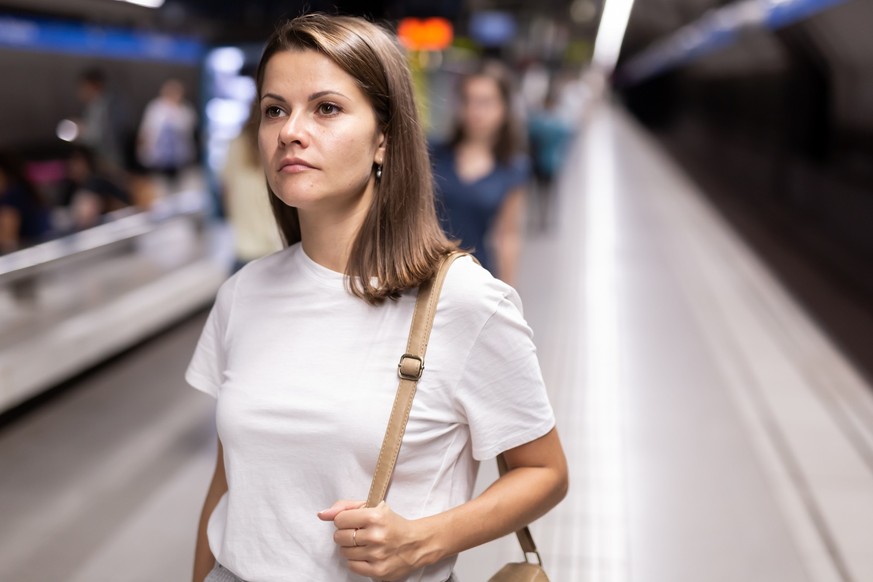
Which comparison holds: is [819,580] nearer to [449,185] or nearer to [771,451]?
[771,451]

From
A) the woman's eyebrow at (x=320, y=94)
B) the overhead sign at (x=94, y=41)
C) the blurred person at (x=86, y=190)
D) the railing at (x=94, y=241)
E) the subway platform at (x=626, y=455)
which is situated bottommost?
the subway platform at (x=626, y=455)

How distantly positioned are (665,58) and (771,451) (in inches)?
1066

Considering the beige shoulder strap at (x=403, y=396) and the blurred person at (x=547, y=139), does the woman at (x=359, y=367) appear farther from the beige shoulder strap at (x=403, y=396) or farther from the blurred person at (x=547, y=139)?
the blurred person at (x=547, y=139)

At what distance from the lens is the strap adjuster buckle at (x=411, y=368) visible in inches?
45.6

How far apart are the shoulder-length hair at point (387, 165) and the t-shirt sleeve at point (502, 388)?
0.13m

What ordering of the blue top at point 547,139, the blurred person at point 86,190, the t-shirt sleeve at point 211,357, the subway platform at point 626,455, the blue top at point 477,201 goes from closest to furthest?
the t-shirt sleeve at point 211,357 → the subway platform at point 626,455 → the blue top at point 477,201 → the blurred person at point 86,190 → the blue top at point 547,139

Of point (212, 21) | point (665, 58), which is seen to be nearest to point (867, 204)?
point (212, 21)

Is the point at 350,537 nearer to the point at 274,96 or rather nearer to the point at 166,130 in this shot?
the point at 274,96

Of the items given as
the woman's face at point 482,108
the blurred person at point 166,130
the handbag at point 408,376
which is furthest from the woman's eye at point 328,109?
the blurred person at point 166,130

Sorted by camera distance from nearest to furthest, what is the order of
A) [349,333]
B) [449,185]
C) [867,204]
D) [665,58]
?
[349,333], [449,185], [867,204], [665,58]

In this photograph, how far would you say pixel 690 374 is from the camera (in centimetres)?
554

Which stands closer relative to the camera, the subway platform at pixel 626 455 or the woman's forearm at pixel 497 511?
the woman's forearm at pixel 497 511

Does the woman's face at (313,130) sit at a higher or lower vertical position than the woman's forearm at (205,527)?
higher

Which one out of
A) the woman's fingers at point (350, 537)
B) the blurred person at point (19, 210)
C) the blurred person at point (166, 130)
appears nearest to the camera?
the woman's fingers at point (350, 537)
